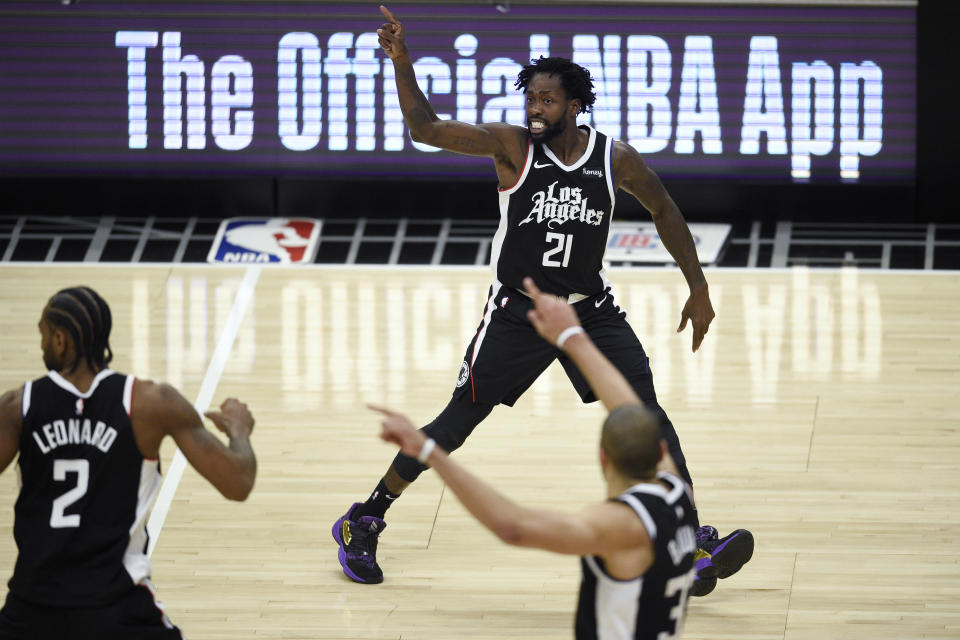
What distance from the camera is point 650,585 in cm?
312

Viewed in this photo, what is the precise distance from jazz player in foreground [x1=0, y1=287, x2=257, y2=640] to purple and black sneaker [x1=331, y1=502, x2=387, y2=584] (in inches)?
78.4

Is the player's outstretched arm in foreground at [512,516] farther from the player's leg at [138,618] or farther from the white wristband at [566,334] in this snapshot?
the player's leg at [138,618]

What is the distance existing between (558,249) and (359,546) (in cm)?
127

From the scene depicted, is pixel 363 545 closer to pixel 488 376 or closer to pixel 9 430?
pixel 488 376

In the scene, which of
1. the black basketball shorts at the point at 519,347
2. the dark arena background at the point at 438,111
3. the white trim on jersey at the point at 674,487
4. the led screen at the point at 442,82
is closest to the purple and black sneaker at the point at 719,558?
the black basketball shorts at the point at 519,347

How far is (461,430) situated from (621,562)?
85.5 inches

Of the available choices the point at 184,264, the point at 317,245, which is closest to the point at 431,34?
the point at 317,245

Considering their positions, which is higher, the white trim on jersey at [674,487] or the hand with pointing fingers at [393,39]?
the hand with pointing fingers at [393,39]

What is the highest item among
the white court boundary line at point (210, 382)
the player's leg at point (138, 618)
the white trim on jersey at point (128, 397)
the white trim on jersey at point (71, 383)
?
the white trim on jersey at point (71, 383)

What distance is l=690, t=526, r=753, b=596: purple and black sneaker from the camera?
502 cm

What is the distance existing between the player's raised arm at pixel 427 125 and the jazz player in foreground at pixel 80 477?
184cm

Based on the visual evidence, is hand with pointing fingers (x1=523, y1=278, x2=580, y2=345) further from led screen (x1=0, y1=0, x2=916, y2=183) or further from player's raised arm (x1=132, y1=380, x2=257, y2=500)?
led screen (x1=0, y1=0, x2=916, y2=183)

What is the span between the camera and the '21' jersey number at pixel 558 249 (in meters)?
5.16

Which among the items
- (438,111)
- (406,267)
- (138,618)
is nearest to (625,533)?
(138,618)
